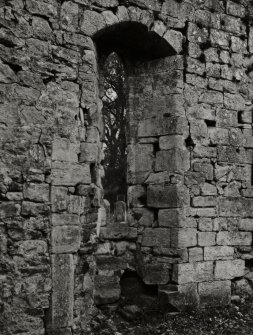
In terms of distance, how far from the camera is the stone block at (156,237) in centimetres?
653

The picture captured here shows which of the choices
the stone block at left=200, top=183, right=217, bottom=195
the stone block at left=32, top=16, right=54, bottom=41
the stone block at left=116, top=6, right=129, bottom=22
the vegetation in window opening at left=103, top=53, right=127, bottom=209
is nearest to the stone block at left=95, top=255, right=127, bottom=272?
the stone block at left=200, top=183, right=217, bottom=195

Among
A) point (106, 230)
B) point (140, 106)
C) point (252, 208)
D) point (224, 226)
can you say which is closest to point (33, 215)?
point (106, 230)

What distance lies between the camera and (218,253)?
22.2 ft

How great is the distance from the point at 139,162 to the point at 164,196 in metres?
0.64

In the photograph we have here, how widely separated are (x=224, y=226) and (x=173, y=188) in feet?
3.36

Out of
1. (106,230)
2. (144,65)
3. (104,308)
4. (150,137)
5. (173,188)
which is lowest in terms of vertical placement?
(104,308)

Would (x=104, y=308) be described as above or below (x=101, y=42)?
below

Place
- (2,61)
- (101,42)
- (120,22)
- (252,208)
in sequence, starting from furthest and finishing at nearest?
(252,208) < (101,42) < (120,22) < (2,61)

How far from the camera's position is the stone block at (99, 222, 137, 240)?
6.55 metres

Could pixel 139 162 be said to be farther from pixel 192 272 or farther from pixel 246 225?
pixel 246 225

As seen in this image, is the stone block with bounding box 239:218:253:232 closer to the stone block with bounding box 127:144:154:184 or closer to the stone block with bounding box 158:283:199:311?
the stone block with bounding box 158:283:199:311

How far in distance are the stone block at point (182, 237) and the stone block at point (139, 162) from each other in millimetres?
904

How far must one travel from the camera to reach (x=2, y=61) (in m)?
5.25

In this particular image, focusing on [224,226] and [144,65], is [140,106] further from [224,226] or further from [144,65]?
[224,226]
